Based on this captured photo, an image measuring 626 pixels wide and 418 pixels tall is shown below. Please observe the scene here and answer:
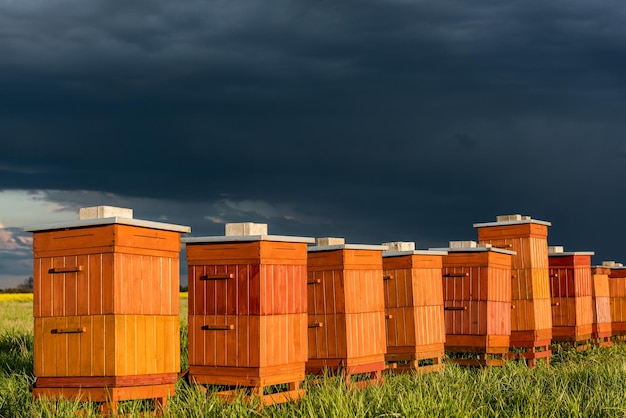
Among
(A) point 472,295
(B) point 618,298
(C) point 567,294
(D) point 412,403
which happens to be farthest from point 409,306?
(B) point 618,298

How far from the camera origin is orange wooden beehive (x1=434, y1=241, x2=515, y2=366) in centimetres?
1656

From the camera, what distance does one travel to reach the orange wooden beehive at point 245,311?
10.8 meters

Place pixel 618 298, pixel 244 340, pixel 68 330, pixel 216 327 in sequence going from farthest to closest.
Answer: pixel 618 298, pixel 216 327, pixel 244 340, pixel 68 330

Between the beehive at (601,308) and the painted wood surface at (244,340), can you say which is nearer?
the painted wood surface at (244,340)

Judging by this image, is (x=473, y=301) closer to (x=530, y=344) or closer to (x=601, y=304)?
(x=530, y=344)

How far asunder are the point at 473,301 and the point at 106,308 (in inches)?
362

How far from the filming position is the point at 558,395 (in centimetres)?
1039

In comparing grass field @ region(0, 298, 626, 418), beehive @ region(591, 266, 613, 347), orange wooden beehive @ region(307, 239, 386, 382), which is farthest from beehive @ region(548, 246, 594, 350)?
orange wooden beehive @ region(307, 239, 386, 382)

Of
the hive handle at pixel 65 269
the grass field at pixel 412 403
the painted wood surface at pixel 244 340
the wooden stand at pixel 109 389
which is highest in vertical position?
the hive handle at pixel 65 269

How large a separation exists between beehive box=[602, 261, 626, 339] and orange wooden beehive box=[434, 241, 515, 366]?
1101 centimetres

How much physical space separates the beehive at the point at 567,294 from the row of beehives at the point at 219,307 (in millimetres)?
6633

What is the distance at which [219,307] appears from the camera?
1107cm

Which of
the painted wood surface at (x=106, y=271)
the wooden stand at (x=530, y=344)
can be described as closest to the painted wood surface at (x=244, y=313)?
the painted wood surface at (x=106, y=271)

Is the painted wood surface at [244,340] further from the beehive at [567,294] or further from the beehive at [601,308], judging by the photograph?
the beehive at [601,308]
